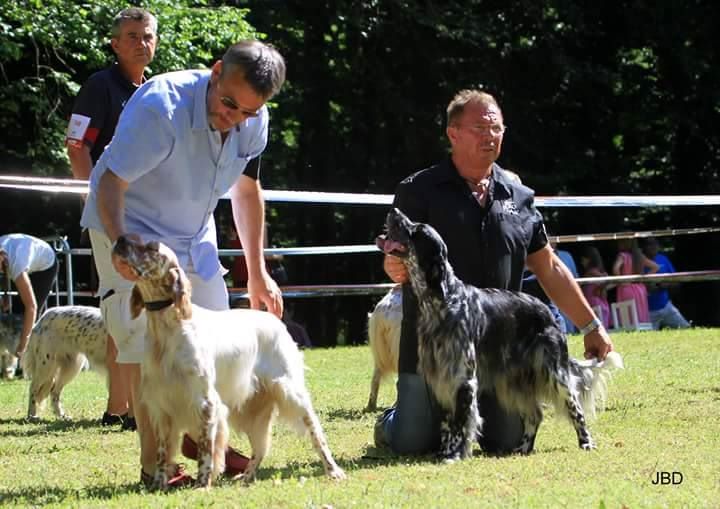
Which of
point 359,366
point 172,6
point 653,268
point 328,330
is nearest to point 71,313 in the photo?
point 359,366

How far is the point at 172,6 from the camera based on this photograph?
1499cm

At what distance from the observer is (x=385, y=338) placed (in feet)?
A: 24.0

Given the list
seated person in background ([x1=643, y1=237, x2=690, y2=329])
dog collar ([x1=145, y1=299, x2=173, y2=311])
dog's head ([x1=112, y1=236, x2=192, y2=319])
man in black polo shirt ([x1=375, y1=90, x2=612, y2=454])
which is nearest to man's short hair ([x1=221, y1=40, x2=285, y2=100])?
dog's head ([x1=112, y1=236, x2=192, y2=319])

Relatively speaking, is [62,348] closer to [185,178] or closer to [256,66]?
[185,178]

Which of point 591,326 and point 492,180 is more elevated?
point 492,180

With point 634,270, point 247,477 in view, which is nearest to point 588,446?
point 247,477

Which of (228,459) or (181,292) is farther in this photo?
(228,459)

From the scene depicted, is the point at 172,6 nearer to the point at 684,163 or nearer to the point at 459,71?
the point at 459,71

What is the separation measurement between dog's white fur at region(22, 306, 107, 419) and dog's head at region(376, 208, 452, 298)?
10.8ft

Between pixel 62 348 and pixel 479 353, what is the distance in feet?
11.9

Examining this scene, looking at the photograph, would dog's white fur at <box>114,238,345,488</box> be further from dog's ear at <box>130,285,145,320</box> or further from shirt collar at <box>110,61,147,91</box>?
shirt collar at <box>110,61,147,91</box>

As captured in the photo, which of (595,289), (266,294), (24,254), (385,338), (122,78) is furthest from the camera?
(595,289)

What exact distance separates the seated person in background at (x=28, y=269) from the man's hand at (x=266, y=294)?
17.2 feet

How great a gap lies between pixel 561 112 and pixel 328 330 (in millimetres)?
5215
